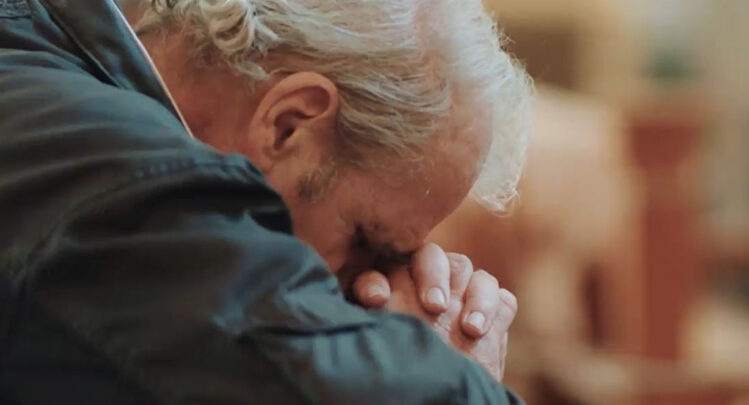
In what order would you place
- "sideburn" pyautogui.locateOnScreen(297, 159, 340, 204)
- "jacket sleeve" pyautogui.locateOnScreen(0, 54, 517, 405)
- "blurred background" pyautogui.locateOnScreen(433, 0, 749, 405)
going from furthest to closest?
"blurred background" pyautogui.locateOnScreen(433, 0, 749, 405) < "sideburn" pyautogui.locateOnScreen(297, 159, 340, 204) < "jacket sleeve" pyautogui.locateOnScreen(0, 54, 517, 405)

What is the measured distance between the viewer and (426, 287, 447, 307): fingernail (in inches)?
42.4

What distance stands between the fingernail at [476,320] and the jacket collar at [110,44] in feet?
1.06

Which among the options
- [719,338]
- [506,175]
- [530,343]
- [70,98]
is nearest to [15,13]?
[70,98]

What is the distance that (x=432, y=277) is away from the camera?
1.11 m

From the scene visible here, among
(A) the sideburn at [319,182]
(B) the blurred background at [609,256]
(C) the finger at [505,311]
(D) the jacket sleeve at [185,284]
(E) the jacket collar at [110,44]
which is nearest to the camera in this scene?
(D) the jacket sleeve at [185,284]

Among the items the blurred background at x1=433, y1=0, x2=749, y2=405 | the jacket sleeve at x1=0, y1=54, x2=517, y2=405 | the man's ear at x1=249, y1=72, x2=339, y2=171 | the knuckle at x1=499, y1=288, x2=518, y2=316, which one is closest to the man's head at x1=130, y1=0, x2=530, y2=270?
the man's ear at x1=249, y1=72, x2=339, y2=171

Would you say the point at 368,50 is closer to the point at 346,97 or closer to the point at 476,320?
the point at 346,97

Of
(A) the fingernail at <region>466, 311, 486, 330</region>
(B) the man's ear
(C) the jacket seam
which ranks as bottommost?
(A) the fingernail at <region>466, 311, 486, 330</region>

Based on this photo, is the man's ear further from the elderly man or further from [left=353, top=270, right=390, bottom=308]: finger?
[left=353, top=270, right=390, bottom=308]: finger

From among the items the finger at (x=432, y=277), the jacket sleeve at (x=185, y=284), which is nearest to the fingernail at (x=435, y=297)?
the finger at (x=432, y=277)

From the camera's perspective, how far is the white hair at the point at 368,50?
39.0 inches

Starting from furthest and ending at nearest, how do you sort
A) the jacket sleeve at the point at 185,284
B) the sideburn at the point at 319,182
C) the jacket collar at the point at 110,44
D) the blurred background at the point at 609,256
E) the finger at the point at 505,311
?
the blurred background at the point at 609,256
the finger at the point at 505,311
the sideburn at the point at 319,182
the jacket collar at the point at 110,44
the jacket sleeve at the point at 185,284

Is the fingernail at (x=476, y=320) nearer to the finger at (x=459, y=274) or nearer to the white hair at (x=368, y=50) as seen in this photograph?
the finger at (x=459, y=274)

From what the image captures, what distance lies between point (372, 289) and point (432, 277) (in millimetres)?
55
